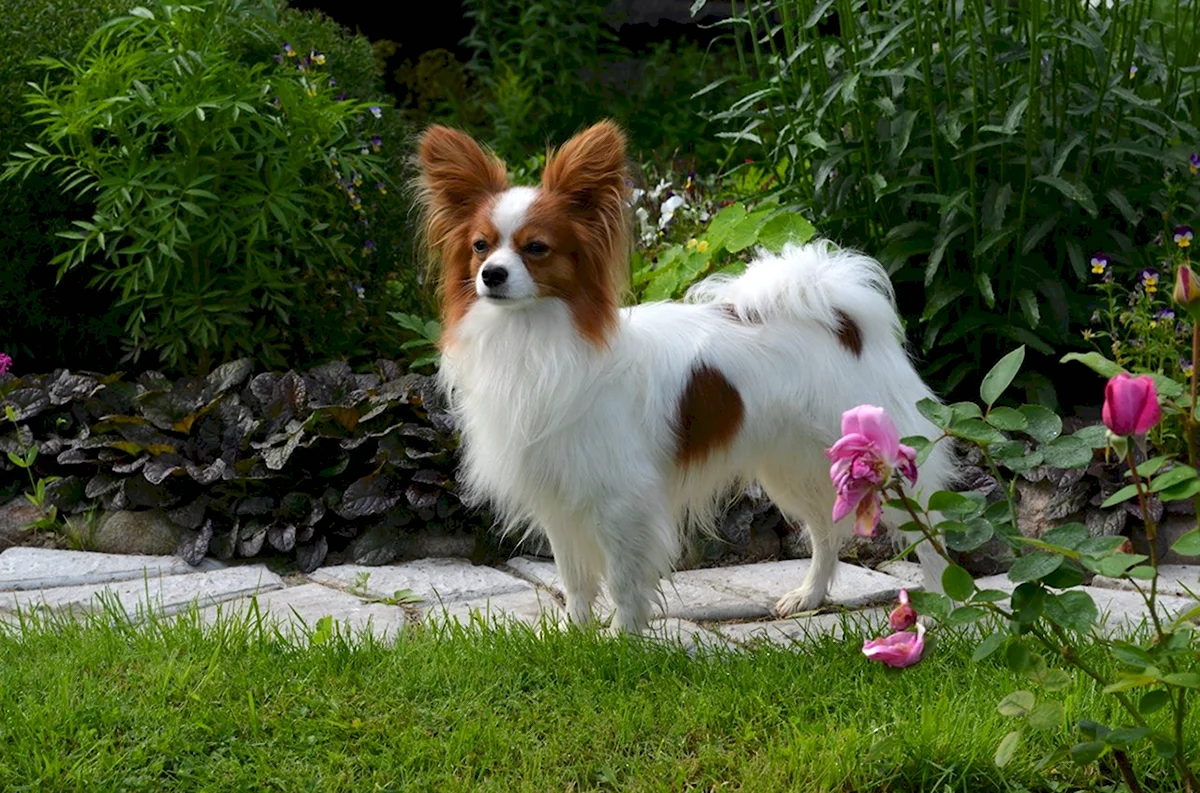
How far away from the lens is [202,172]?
5.13 metres

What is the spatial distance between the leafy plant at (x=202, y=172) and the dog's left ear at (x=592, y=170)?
1729mm

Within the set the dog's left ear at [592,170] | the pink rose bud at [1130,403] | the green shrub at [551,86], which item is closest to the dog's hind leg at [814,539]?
the dog's left ear at [592,170]

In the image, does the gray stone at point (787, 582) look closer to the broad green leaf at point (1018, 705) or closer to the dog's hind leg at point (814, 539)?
the dog's hind leg at point (814, 539)

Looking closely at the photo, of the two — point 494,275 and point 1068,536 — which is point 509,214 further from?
point 1068,536

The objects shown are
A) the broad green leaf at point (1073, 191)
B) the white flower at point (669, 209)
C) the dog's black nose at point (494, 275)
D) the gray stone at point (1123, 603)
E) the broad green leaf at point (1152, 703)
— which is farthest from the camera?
the white flower at point (669, 209)

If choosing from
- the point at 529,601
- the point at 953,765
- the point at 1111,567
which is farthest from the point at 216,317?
the point at 1111,567

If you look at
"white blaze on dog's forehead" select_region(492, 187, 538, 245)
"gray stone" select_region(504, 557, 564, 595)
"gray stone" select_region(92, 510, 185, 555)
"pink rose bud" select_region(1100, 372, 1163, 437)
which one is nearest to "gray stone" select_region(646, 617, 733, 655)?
"gray stone" select_region(504, 557, 564, 595)

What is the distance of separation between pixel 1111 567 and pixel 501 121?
23.2 feet

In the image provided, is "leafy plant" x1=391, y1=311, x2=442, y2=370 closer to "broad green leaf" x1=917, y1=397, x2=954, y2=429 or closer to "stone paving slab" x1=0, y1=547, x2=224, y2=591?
"stone paving slab" x1=0, y1=547, x2=224, y2=591

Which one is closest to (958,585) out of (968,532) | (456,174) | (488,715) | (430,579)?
(968,532)

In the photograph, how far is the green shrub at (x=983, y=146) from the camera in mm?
4602

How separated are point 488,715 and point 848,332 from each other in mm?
1603

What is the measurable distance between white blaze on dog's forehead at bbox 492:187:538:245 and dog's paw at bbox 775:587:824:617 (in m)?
1.48

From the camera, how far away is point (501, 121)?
870cm
